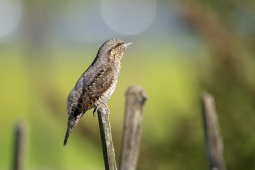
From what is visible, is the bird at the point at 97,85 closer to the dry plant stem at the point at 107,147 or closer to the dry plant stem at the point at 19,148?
the dry plant stem at the point at 107,147

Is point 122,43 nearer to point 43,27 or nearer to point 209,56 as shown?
point 209,56

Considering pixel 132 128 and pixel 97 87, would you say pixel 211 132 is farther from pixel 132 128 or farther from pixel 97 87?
pixel 97 87

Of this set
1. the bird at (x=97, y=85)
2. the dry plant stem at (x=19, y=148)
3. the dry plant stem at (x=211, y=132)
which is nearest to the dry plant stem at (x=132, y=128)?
the bird at (x=97, y=85)

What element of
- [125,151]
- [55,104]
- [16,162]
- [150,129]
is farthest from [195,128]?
[16,162]

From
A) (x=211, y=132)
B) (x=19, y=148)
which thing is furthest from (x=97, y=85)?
(x=19, y=148)

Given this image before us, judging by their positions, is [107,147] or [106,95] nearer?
[107,147]

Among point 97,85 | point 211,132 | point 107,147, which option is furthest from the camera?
point 211,132

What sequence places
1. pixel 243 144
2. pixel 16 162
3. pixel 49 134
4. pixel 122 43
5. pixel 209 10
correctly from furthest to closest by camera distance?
pixel 49 134
pixel 209 10
pixel 243 144
pixel 16 162
pixel 122 43
